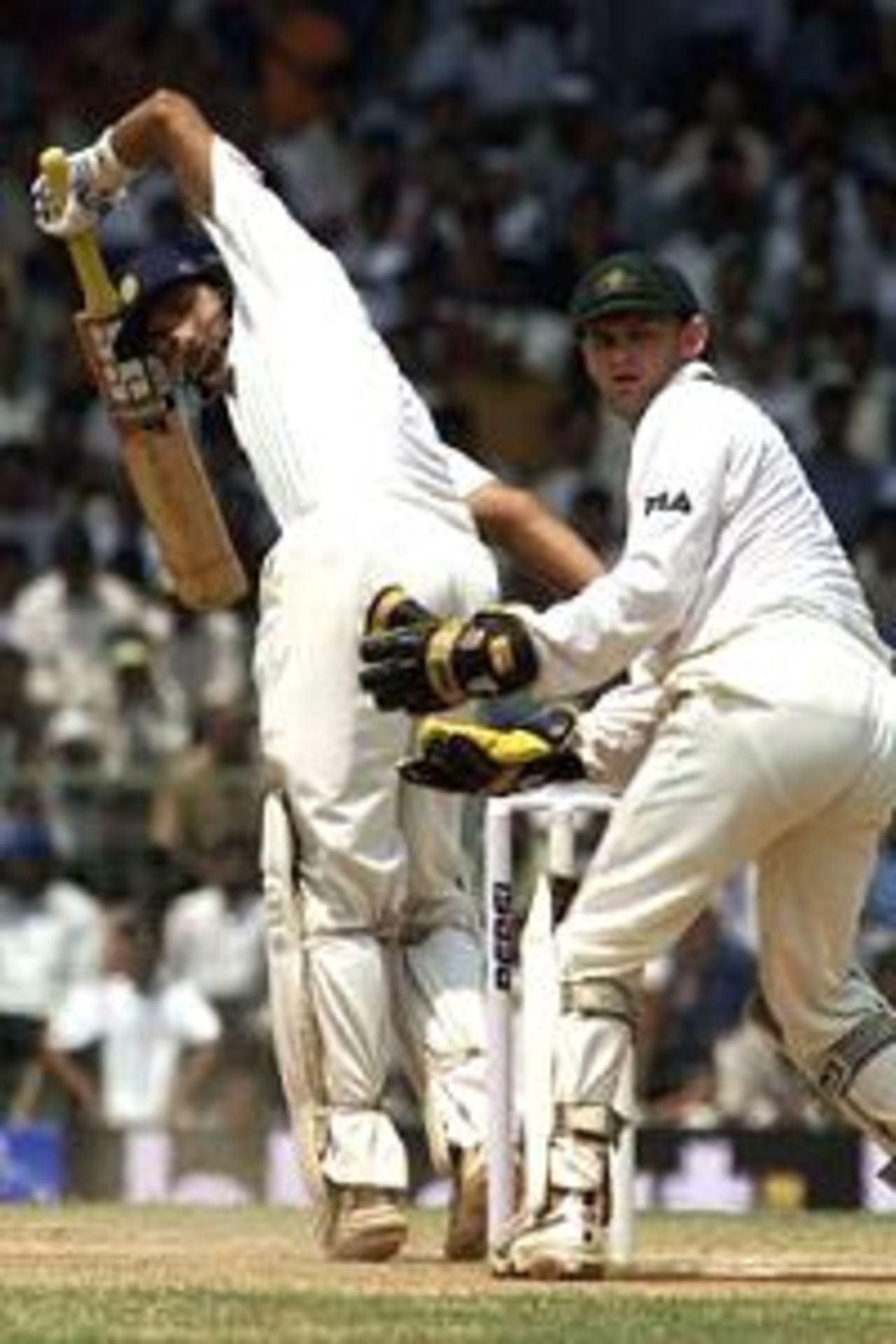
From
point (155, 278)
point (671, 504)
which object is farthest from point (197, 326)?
point (671, 504)

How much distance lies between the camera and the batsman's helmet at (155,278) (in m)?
9.66

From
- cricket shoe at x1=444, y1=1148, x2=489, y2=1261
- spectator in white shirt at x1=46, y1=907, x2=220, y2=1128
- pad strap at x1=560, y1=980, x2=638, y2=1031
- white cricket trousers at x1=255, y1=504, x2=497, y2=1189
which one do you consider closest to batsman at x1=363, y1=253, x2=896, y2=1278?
pad strap at x1=560, y1=980, x2=638, y2=1031

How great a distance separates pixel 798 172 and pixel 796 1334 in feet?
40.9

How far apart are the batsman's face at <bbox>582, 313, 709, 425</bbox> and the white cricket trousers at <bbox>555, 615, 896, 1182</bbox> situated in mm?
550

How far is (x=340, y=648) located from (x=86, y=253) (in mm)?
1344

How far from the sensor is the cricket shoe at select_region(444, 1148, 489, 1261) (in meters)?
9.39

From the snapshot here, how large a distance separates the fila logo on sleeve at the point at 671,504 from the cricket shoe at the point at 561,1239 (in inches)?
49.6

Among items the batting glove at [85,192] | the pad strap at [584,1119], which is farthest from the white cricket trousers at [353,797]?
the batting glove at [85,192]

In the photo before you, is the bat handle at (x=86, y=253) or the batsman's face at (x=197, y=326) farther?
the bat handle at (x=86, y=253)

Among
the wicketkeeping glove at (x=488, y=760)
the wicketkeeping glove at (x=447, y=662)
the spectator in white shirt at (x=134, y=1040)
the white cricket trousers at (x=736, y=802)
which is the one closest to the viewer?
the wicketkeeping glove at (x=447, y=662)

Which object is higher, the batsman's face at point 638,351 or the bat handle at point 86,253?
the bat handle at point 86,253

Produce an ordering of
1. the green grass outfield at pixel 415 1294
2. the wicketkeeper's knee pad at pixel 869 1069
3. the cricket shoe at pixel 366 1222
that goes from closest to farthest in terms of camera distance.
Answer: the green grass outfield at pixel 415 1294 < the wicketkeeper's knee pad at pixel 869 1069 < the cricket shoe at pixel 366 1222

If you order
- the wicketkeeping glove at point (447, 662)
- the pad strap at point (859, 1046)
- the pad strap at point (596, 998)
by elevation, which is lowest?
the pad strap at point (859, 1046)

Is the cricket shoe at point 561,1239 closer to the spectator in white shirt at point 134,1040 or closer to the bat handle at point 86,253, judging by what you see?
the bat handle at point 86,253
